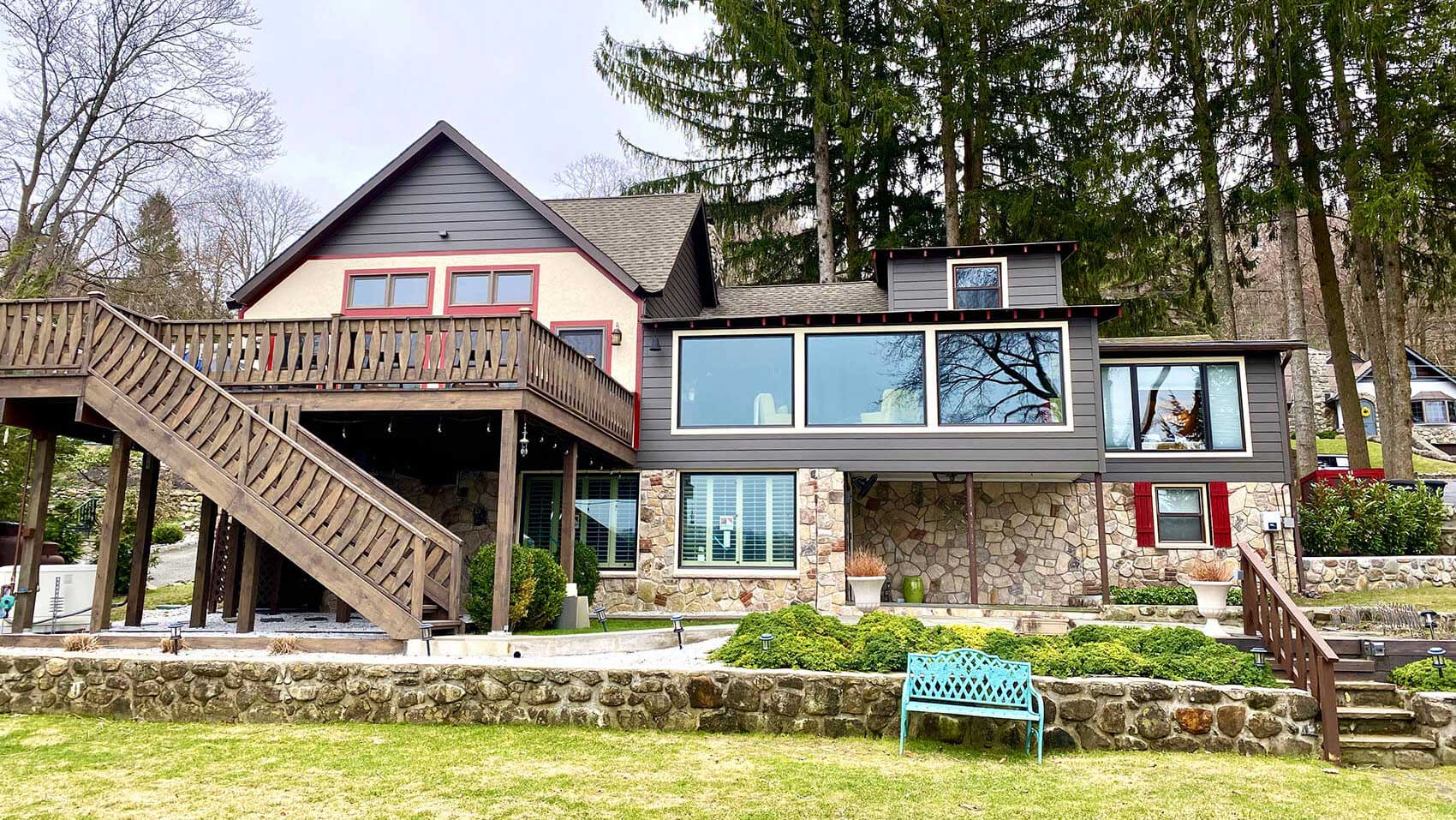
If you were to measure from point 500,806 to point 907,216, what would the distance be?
20798 millimetres

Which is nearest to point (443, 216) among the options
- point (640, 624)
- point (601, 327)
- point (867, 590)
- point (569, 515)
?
point (601, 327)

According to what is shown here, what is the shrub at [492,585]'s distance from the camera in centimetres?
980

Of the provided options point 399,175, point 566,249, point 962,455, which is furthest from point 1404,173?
point 399,175

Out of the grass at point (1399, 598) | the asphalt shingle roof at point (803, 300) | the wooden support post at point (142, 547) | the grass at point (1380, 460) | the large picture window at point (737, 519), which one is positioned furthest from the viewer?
the grass at point (1380, 460)

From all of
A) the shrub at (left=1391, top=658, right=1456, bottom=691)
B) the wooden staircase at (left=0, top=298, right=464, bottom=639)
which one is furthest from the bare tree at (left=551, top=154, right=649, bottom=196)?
the shrub at (left=1391, top=658, right=1456, bottom=691)

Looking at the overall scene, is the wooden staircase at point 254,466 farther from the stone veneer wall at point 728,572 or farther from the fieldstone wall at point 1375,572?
the fieldstone wall at point 1375,572

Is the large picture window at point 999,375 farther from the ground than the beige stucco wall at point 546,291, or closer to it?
closer to it

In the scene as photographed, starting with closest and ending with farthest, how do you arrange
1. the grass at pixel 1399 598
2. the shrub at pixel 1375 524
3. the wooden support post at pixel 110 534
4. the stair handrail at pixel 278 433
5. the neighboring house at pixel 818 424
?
1. the stair handrail at pixel 278 433
2. the wooden support post at pixel 110 534
3. the grass at pixel 1399 598
4. the neighboring house at pixel 818 424
5. the shrub at pixel 1375 524

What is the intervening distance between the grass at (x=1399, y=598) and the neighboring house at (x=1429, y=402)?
83.4ft

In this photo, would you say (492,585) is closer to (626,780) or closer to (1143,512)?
(626,780)

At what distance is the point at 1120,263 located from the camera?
20.8 meters

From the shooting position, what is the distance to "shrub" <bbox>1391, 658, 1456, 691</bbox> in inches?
273

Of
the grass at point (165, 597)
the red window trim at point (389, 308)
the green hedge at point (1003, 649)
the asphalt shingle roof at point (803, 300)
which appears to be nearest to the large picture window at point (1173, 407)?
the asphalt shingle roof at point (803, 300)

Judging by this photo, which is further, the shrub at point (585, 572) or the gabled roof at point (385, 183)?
the gabled roof at point (385, 183)
